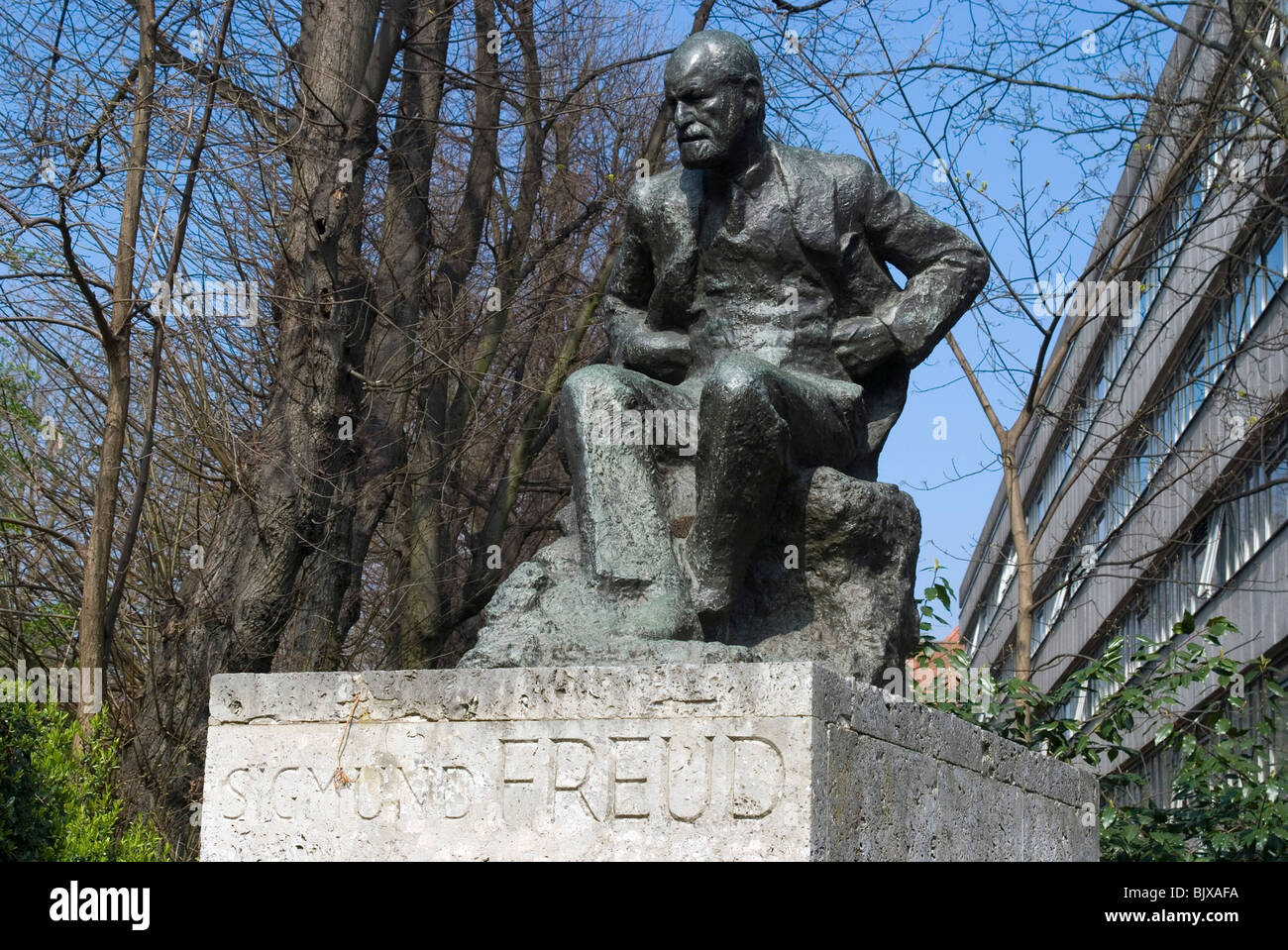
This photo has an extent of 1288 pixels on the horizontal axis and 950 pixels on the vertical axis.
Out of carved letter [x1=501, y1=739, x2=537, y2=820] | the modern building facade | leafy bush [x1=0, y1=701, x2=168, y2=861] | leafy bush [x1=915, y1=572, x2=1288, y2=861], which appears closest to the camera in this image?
carved letter [x1=501, y1=739, x2=537, y2=820]

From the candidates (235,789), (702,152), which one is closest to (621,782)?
(235,789)

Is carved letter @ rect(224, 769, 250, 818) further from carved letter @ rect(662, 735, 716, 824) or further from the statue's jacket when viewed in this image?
the statue's jacket

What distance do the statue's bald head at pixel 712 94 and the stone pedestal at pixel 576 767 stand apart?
1.78m

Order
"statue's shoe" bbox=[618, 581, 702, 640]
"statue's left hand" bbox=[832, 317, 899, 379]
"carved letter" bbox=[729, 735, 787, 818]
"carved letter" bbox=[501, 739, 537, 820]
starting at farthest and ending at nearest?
"statue's left hand" bbox=[832, 317, 899, 379], "statue's shoe" bbox=[618, 581, 702, 640], "carved letter" bbox=[501, 739, 537, 820], "carved letter" bbox=[729, 735, 787, 818]

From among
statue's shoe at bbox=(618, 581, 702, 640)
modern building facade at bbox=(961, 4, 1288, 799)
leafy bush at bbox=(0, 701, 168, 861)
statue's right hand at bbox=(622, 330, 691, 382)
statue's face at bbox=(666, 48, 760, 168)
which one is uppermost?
modern building facade at bbox=(961, 4, 1288, 799)

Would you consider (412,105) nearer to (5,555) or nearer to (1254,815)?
(5,555)

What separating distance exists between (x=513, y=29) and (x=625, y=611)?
1017 cm

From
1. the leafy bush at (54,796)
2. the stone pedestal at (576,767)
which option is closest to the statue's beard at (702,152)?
the stone pedestal at (576,767)

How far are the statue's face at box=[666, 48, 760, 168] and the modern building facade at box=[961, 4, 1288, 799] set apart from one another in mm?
5305

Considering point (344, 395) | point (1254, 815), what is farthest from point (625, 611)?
point (344, 395)

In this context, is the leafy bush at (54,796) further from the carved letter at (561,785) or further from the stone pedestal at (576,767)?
the carved letter at (561,785)

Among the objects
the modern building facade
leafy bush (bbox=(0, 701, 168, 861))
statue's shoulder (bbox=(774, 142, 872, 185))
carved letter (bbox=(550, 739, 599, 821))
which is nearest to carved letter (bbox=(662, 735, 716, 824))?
carved letter (bbox=(550, 739, 599, 821))

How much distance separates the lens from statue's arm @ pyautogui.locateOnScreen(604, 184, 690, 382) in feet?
18.3

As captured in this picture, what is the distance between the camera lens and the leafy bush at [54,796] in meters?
7.57
